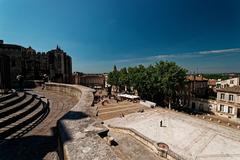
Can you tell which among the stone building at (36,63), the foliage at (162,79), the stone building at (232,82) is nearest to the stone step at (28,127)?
the stone building at (36,63)

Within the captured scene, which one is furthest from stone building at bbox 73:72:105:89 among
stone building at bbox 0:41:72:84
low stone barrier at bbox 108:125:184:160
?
low stone barrier at bbox 108:125:184:160

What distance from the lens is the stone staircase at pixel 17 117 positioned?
499 centimetres

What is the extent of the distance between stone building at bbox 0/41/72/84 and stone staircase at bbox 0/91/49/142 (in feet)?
41.6

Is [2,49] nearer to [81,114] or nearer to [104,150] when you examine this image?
[81,114]

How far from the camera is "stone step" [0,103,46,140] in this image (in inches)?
189

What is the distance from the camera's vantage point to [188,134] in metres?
16.3

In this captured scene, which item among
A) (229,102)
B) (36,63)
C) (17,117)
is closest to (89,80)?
(36,63)

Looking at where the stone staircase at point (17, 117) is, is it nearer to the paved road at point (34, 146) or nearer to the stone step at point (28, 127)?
the stone step at point (28, 127)

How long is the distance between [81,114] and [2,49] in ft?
64.8

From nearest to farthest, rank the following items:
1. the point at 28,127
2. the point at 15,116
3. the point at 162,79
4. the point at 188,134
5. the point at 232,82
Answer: the point at 28,127
the point at 15,116
the point at 188,134
the point at 162,79
the point at 232,82

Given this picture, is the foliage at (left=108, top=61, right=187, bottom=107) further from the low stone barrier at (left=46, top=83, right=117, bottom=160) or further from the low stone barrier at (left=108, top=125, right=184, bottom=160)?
the low stone barrier at (left=46, top=83, right=117, bottom=160)

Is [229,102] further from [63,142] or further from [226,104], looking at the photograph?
[63,142]

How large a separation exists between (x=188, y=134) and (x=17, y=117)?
16528 millimetres

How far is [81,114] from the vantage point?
4.89 metres
